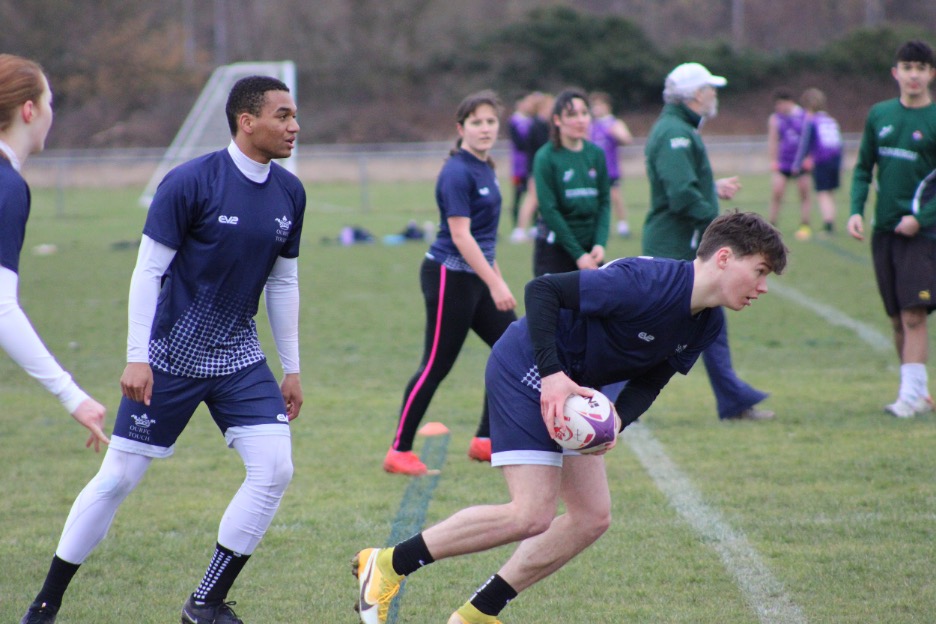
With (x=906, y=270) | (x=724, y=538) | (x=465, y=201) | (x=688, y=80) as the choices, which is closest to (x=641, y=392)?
(x=724, y=538)

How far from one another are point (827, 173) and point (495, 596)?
49.2 ft

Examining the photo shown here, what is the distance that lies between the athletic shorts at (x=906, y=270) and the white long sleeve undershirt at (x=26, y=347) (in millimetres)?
5282

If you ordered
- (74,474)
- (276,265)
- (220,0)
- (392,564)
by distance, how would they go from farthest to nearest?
(220,0), (74,474), (276,265), (392,564)

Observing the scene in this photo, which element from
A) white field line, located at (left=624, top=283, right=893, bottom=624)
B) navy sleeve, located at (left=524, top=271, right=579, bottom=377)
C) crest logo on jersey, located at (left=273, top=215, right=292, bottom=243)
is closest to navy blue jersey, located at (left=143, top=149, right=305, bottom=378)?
crest logo on jersey, located at (left=273, top=215, right=292, bottom=243)

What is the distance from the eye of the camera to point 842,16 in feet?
195

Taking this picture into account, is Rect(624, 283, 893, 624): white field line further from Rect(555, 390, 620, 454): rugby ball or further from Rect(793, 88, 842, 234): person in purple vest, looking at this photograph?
Rect(793, 88, 842, 234): person in purple vest

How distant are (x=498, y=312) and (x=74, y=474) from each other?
256cm

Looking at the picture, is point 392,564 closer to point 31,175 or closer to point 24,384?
point 24,384

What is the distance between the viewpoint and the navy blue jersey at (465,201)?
5.94 metres

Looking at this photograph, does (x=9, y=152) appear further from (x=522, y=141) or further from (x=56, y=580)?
(x=522, y=141)

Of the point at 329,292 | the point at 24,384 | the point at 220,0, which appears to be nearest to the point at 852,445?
the point at 24,384

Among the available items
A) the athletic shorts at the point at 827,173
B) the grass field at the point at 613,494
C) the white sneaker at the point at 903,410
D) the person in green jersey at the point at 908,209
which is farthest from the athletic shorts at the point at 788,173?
the white sneaker at the point at 903,410

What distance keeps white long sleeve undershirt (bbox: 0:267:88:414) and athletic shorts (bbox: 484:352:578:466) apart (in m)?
1.37

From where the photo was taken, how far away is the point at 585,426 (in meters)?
3.47
